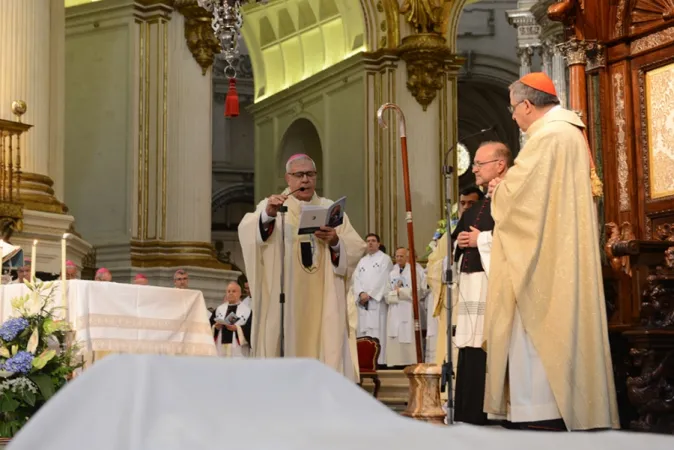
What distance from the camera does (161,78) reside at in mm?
13648

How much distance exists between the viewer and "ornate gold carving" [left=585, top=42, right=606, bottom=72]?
24.6ft

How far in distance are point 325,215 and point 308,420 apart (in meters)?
5.41

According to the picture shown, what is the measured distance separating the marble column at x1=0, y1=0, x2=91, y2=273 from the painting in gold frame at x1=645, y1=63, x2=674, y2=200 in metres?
5.05

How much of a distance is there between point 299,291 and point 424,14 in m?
10.6

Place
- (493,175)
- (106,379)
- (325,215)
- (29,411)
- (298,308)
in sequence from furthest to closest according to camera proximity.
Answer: (298,308)
(325,215)
(493,175)
(29,411)
(106,379)

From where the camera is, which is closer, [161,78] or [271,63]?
[161,78]

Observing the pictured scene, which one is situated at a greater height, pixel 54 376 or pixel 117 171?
→ pixel 117 171

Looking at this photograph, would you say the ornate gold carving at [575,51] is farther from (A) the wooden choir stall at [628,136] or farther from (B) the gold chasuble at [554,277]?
(B) the gold chasuble at [554,277]

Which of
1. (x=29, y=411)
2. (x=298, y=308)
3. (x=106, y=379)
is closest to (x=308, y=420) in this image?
(x=106, y=379)

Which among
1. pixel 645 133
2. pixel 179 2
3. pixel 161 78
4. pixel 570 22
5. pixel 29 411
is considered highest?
pixel 179 2

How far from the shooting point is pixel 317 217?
23.5ft

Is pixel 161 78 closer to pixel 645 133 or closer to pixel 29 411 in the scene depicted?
pixel 645 133

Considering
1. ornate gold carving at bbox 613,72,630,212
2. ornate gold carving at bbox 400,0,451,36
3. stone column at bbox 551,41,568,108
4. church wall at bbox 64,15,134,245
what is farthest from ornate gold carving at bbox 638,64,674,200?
stone column at bbox 551,41,568,108

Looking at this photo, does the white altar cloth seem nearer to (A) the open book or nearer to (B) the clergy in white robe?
(A) the open book
